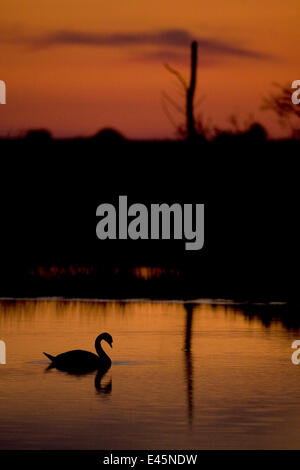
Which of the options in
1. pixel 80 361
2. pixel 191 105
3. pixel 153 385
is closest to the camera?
pixel 153 385

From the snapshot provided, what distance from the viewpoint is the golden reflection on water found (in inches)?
684

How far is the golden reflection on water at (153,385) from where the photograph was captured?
17375 millimetres

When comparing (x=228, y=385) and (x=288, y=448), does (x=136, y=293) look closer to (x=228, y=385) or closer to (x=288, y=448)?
(x=228, y=385)

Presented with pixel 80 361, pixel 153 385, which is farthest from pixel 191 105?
pixel 153 385

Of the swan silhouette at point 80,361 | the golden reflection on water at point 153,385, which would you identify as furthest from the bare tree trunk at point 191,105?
the swan silhouette at point 80,361

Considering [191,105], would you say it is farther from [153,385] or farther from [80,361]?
[153,385]

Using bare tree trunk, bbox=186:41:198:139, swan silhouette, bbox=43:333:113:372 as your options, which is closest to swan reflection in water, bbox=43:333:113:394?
swan silhouette, bbox=43:333:113:372

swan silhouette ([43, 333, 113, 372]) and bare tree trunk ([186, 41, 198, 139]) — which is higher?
bare tree trunk ([186, 41, 198, 139])

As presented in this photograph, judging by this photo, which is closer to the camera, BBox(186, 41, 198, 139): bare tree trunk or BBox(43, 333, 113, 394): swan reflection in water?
BBox(43, 333, 113, 394): swan reflection in water

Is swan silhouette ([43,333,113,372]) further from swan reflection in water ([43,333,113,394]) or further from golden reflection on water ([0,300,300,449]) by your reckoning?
golden reflection on water ([0,300,300,449])

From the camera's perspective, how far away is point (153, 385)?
69.7ft

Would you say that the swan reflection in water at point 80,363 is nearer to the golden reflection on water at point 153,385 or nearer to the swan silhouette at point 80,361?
the swan silhouette at point 80,361
